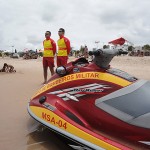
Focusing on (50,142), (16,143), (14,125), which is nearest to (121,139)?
(50,142)

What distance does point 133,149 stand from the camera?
2.99m

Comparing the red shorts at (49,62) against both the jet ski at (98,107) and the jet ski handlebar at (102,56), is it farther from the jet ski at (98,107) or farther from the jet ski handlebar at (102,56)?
the jet ski handlebar at (102,56)

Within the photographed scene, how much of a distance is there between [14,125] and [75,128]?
5.24 feet

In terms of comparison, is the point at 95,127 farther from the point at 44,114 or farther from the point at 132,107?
the point at 44,114

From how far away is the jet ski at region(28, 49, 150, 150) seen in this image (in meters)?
3.07

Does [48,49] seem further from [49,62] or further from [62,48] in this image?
[62,48]

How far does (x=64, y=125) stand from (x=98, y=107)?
1.54 feet

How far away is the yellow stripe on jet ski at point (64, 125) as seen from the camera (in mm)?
3060

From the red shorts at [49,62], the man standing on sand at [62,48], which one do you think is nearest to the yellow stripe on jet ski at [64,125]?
the man standing on sand at [62,48]

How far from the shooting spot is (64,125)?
139 inches

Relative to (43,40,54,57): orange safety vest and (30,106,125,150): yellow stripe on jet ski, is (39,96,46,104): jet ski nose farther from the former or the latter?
(43,40,54,57): orange safety vest

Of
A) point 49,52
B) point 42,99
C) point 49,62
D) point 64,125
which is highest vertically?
point 49,52

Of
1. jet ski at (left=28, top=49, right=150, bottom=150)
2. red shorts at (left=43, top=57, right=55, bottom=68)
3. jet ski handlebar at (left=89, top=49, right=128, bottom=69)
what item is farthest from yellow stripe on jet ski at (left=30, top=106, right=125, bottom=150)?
red shorts at (left=43, top=57, right=55, bottom=68)

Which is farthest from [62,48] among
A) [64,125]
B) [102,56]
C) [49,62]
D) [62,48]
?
[64,125]
